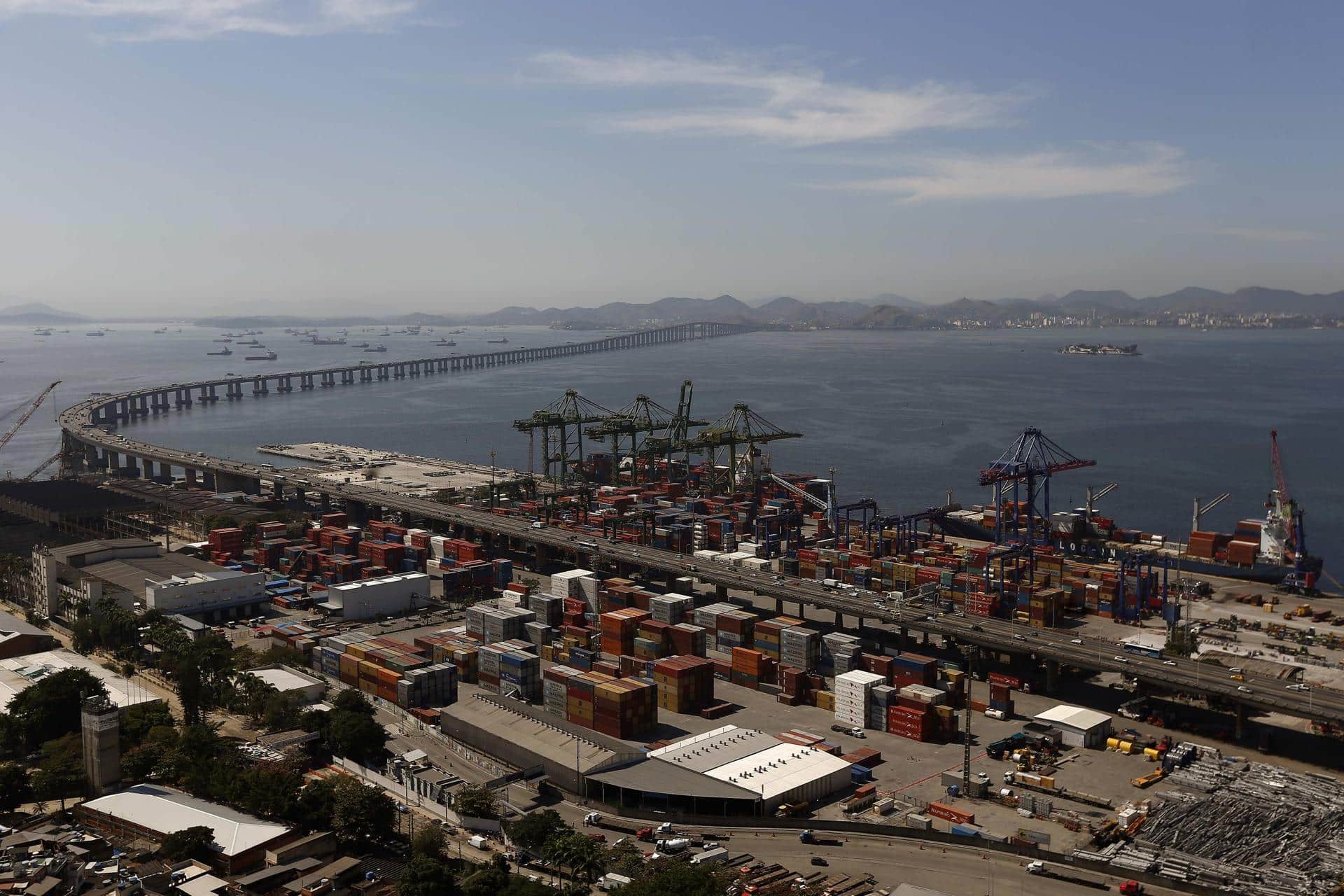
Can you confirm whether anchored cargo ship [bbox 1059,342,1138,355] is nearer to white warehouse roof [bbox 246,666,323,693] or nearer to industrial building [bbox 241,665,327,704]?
white warehouse roof [bbox 246,666,323,693]

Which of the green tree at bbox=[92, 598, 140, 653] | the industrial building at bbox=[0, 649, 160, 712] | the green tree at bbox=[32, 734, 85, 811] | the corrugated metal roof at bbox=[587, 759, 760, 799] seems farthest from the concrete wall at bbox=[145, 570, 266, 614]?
the corrugated metal roof at bbox=[587, 759, 760, 799]

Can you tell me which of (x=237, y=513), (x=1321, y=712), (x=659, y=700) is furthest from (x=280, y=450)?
(x=1321, y=712)

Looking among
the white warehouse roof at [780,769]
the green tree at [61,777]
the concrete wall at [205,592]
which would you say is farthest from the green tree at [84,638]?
the white warehouse roof at [780,769]

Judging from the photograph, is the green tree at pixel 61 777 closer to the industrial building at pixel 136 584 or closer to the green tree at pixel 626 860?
the green tree at pixel 626 860

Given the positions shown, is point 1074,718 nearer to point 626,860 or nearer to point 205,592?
point 626,860

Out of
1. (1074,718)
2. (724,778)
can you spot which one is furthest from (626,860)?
(1074,718)

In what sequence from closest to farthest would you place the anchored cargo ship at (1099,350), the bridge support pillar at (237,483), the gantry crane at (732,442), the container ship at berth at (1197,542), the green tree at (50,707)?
the green tree at (50,707) → the container ship at berth at (1197,542) → the gantry crane at (732,442) → the bridge support pillar at (237,483) → the anchored cargo ship at (1099,350)

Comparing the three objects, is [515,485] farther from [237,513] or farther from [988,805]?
[988,805]
